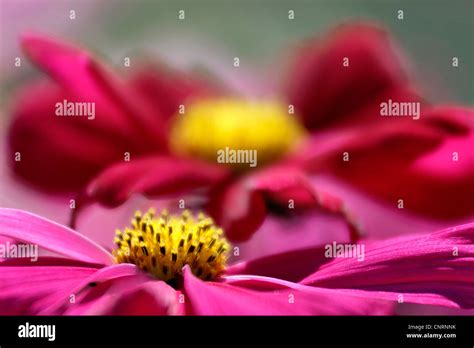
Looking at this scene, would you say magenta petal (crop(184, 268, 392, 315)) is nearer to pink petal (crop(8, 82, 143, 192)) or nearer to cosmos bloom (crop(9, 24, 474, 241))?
cosmos bloom (crop(9, 24, 474, 241))

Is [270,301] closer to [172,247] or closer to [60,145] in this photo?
[172,247]

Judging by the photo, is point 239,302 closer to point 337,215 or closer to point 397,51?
point 337,215

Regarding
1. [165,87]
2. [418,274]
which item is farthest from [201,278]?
[165,87]

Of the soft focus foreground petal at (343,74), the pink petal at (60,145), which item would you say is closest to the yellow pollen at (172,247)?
the pink petal at (60,145)

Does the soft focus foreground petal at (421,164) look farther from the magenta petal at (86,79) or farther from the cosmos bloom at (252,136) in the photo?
the magenta petal at (86,79)

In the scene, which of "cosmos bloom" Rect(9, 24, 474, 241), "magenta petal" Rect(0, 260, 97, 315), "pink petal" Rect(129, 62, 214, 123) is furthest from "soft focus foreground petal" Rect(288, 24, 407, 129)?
"magenta petal" Rect(0, 260, 97, 315)
